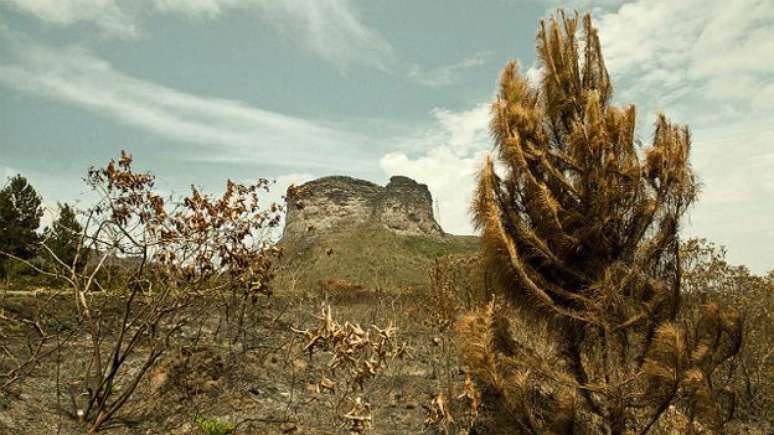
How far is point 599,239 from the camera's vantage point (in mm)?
5570

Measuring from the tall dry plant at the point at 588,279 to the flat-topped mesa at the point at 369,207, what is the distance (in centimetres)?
8583

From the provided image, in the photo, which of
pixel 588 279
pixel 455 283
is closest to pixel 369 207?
pixel 455 283

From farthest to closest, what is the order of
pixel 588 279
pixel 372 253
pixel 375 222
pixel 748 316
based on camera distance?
pixel 375 222
pixel 372 253
pixel 748 316
pixel 588 279

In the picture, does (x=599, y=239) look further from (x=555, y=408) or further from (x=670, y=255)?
(x=555, y=408)

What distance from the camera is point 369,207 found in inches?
3809

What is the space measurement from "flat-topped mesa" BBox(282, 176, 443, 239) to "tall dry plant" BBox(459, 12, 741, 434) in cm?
8583

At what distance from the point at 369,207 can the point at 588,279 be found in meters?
91.4

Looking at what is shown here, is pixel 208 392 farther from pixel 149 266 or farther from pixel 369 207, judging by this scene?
pixel 369 207

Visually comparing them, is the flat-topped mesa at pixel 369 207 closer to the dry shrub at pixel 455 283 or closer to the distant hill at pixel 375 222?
the distant hill at pixel 375 222

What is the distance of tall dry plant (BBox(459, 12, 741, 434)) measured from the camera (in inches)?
205

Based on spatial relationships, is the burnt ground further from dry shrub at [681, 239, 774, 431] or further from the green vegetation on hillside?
the green vegetation on hillside

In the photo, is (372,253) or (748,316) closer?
(748,316)

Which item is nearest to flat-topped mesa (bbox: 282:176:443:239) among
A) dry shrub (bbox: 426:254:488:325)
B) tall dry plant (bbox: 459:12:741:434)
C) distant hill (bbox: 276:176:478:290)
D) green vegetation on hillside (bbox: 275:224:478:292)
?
distant hill (bbox: 276:176:478:290)

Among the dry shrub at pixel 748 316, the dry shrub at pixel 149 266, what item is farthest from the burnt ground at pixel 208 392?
the dry shrub at pixel 748 316
